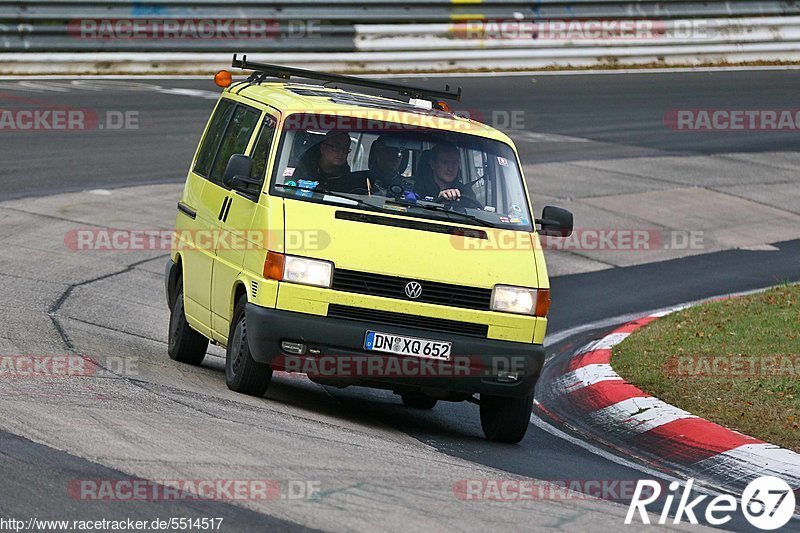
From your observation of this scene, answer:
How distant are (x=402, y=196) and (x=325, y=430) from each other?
5.82 feet

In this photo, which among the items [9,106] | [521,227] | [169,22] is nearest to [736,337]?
[521,227]

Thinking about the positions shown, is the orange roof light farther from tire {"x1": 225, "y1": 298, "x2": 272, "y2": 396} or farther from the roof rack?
tire {"x1": 225, "y1": 298, "x2": 272, "y2": 396}

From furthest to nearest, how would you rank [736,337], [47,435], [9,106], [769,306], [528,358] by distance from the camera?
1. [9,106]
2. [769,306]
3. [736,337]
4. [528,358]
5. [47,435]

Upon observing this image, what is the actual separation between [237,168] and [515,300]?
6.52 ft

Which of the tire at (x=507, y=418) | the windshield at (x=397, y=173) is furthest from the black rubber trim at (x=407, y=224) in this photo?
the tire at (x=507, y=418)

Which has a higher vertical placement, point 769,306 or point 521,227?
point 521,227

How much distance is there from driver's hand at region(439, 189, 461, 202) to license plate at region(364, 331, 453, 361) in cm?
113

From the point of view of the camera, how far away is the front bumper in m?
8.41

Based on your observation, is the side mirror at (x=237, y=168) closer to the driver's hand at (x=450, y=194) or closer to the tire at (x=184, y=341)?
the driver's hand at (x=450, y=194)

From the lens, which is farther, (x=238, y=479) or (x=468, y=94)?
(x=468, y=94)

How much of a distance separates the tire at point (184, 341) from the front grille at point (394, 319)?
2287mm

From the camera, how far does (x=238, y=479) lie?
21.3 feet

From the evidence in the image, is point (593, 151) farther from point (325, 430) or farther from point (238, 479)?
point (238, 479)

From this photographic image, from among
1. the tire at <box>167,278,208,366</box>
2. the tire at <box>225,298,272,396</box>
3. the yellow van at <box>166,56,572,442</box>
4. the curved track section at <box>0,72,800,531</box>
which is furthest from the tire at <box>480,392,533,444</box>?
the tire at <box>167,278,208,366</box>
